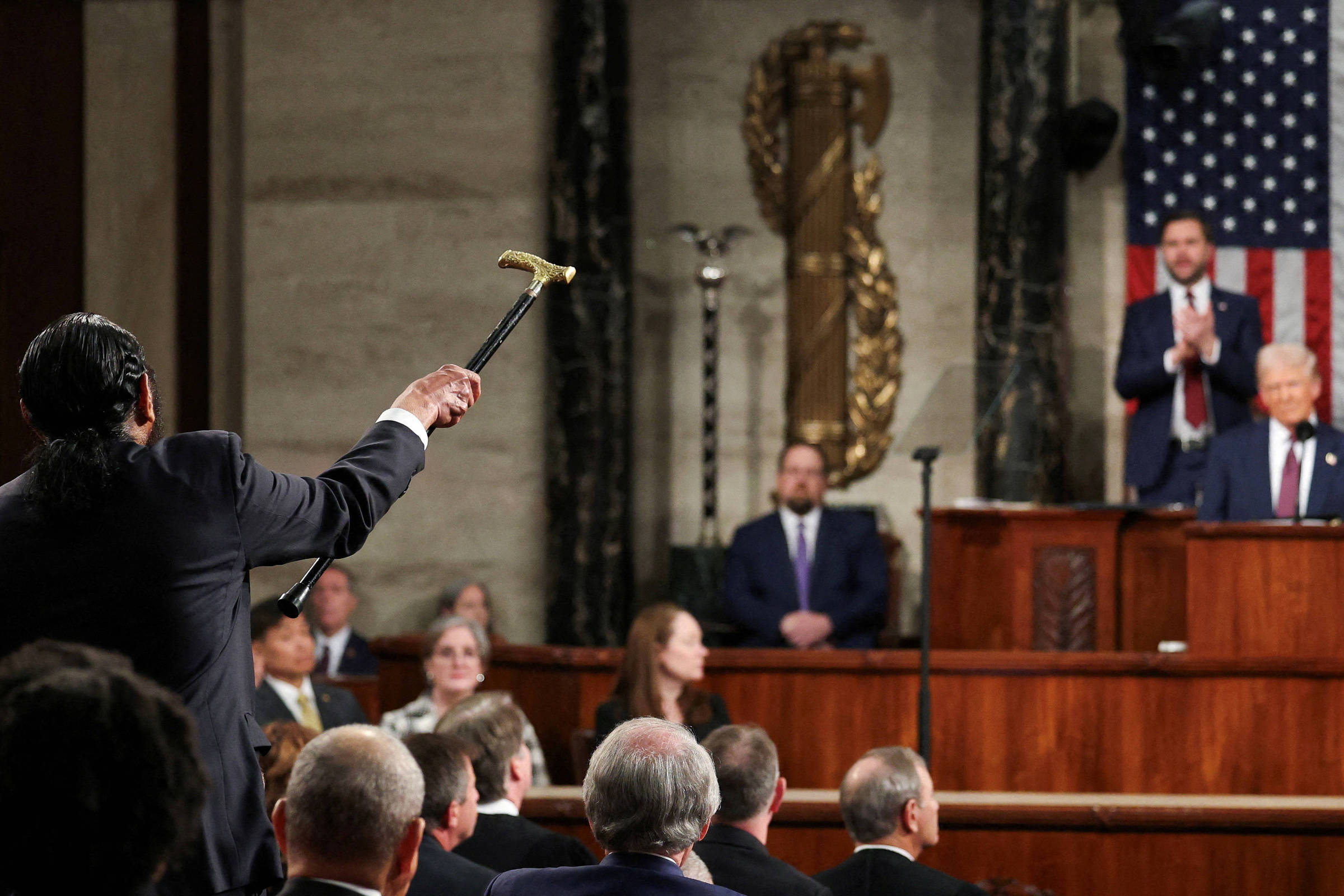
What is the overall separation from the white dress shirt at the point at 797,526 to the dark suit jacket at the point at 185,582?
5.14m

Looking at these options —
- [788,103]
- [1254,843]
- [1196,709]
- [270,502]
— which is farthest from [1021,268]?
[270,502]

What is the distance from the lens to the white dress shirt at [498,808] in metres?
4.05

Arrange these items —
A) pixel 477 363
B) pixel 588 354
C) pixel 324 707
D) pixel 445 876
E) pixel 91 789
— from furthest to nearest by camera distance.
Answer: pixel 588 354
pixel 324 707
pixel 445 876
pixel 477 363
pixel 91 789

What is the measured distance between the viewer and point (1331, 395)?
8.95 m

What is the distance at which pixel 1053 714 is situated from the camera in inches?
234

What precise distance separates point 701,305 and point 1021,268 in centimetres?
185

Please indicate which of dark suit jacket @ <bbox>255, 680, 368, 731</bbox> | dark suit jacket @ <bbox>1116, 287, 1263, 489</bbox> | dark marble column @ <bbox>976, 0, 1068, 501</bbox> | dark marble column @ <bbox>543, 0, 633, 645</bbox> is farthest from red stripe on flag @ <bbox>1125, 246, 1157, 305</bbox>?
dark suit jacket @ <bbox>255, 680, 368, 731</bbox>

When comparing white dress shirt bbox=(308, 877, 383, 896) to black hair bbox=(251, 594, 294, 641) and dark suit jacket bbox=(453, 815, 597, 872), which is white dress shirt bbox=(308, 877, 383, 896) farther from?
black hair bbox=(251, 594, 294, 641)

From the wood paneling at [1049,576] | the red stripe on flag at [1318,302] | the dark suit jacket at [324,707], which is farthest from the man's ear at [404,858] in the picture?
the red stripe on flag at [1318,302]

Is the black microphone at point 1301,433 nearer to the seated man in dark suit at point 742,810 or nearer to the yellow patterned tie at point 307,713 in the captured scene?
the seated man in dark suit at point 742,810

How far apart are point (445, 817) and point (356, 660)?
503 cm

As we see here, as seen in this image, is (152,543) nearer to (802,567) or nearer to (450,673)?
(450,673)

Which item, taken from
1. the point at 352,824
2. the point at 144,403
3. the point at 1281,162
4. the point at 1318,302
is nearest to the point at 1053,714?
the point at 352,824

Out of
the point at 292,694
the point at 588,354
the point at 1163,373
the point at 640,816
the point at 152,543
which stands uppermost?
the point at 588,354
